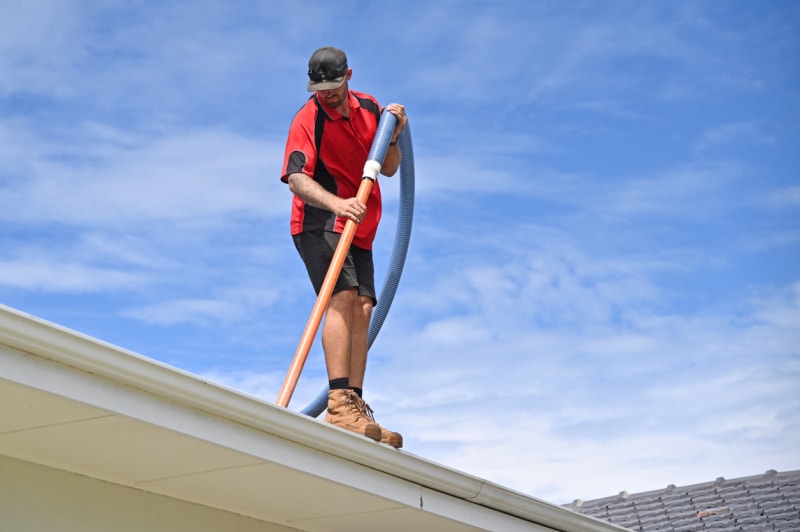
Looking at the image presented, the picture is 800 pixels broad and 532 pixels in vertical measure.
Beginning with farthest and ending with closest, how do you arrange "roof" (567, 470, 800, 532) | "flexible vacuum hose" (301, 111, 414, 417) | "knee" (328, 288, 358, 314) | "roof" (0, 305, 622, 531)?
"roof" (567, 470, 800, 532)
"flexible vacuum hose" (301, 111, 414, 417)
"knee" (328, 288, 358, 314)
"roof" (0, 305, 622, 531)

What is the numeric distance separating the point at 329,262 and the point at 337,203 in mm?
393

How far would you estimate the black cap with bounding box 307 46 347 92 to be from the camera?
19.4ft

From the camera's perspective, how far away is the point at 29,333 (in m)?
3.56

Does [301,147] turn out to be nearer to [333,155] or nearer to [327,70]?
[333,155]

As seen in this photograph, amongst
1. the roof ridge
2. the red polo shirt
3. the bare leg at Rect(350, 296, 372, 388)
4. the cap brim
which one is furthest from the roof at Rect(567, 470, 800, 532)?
the cap brim

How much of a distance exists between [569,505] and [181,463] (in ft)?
28.9

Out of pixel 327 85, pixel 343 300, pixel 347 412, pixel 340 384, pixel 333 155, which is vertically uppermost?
pixel 327 85

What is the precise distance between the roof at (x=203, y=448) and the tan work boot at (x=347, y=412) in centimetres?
36

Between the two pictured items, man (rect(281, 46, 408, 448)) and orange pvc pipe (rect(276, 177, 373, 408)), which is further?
man (rect(281, 46, 408, 448))

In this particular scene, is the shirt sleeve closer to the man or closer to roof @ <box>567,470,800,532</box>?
the man

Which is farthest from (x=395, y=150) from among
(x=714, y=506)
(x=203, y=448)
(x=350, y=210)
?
(x=714, y=506)

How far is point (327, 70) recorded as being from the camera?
5906 mm

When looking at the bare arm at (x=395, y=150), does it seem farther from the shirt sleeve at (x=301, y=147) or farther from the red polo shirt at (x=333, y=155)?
the shirt sleeve at (x=301, y=147)

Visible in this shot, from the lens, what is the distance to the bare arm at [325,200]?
571 cm
